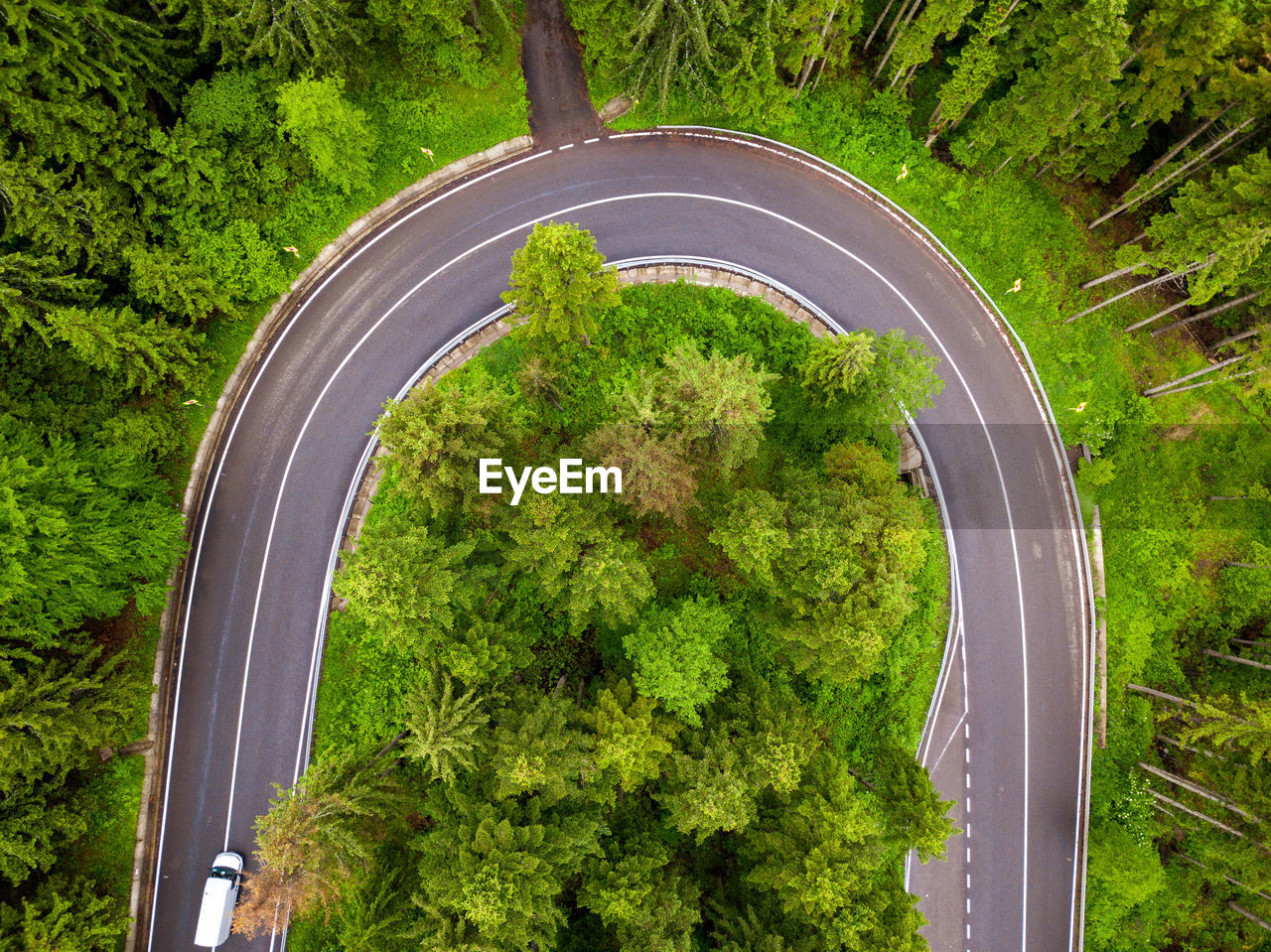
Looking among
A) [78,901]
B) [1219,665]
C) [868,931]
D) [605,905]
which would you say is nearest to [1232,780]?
[1219,665]

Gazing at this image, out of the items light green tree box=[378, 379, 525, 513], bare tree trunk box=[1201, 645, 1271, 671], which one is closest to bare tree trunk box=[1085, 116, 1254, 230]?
bare tree trunk box=[1201, 645, 1271, 671]

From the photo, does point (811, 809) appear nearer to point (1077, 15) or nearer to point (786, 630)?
point (786, 630)

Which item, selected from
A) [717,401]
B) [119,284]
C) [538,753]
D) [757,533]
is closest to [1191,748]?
[757,533]

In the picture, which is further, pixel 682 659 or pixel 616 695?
pixel 616 695

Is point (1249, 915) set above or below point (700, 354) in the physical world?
below

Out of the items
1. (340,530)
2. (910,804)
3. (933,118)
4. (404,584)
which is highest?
(933,118)

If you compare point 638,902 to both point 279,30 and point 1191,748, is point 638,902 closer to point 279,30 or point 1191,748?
point 1191,748

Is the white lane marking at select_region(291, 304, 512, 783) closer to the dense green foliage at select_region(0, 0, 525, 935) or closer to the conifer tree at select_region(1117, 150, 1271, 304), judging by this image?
the dense green foliage at select_region(0, 0, 525, 935)
